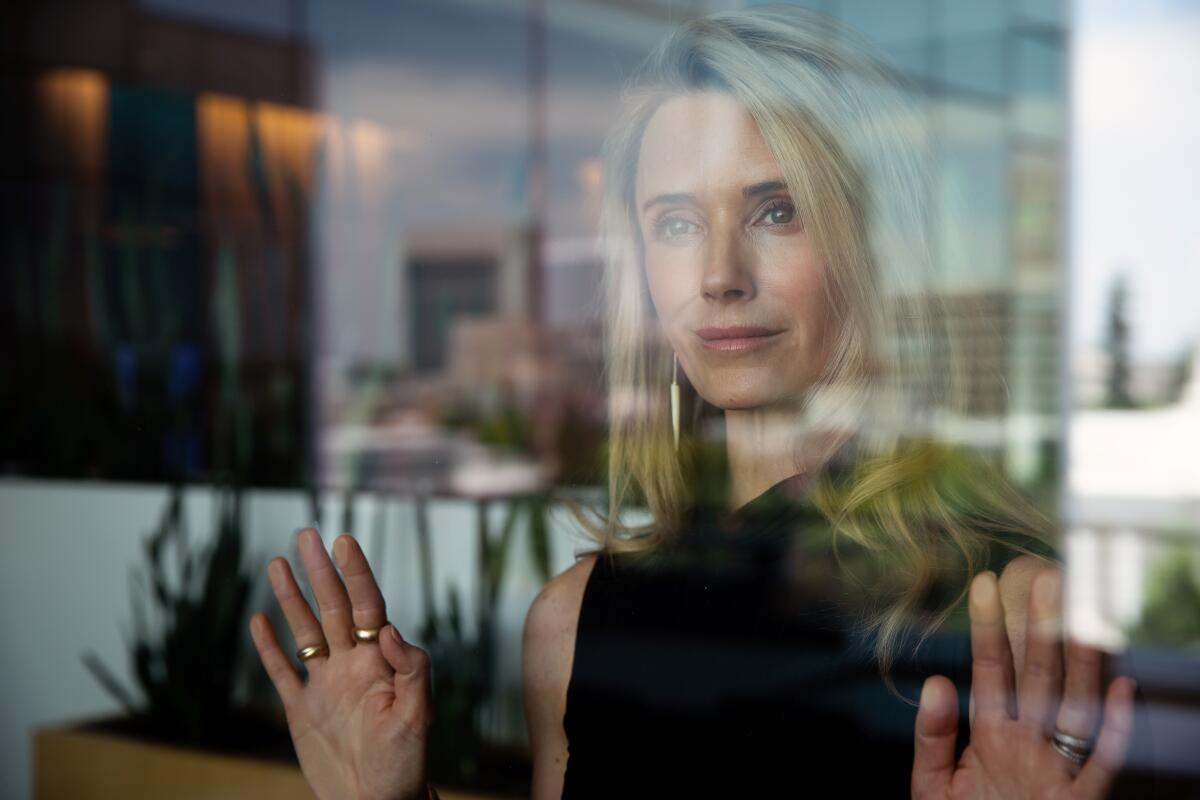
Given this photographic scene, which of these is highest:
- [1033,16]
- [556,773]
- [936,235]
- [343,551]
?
[1033,16]

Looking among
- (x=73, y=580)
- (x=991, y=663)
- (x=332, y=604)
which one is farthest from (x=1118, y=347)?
(x=73, y=580)

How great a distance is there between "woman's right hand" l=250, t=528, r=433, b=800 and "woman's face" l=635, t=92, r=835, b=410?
29cm

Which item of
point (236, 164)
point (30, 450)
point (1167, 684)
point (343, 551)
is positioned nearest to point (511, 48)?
point (236, 164)

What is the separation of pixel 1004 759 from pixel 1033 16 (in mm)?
1530

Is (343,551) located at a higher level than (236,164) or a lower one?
lower

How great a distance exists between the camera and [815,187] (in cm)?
76

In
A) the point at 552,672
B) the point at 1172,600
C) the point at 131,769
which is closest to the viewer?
the point at 552,672

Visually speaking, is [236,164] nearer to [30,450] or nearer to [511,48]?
[511,48]

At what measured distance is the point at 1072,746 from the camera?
0.63 meters

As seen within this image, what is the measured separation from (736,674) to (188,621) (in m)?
1.38

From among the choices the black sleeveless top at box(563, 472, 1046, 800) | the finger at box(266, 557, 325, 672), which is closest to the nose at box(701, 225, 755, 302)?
the black sleeveless top at box(563, 472, 1046, 800)

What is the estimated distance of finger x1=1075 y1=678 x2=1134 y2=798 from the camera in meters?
0.63

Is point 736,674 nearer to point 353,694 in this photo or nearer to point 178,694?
point 353,694

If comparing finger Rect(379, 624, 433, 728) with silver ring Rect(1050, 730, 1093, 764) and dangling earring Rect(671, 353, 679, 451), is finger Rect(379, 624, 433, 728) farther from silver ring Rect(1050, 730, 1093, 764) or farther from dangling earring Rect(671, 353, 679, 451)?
silver ring Rect(1050, 730, 1093, 764)
